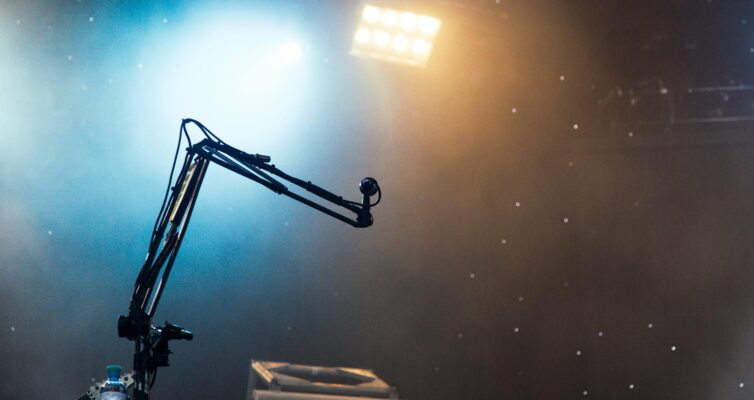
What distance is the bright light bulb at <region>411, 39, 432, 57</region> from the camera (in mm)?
5016

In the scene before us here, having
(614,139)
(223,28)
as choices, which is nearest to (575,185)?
(614,139)

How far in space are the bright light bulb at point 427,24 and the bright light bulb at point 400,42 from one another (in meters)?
0.13

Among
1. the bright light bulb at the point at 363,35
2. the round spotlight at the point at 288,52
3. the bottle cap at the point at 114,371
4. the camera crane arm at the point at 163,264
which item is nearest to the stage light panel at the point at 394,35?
the bright light bulb at the point at 363,35

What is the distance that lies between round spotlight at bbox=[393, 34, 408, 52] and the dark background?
7.0 inches

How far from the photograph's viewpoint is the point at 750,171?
4.95 metres

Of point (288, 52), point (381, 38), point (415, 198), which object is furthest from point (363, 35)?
point (415, 198)

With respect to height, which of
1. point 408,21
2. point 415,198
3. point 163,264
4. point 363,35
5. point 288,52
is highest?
point 408,21

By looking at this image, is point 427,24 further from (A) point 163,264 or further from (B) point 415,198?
(A) point 163,264

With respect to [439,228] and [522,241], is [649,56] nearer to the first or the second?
[522,241]

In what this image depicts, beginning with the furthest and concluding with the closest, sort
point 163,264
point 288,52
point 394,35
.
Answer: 1. point 394,35
2. point 288,52
3. point 163,264

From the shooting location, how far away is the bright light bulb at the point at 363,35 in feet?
16.1

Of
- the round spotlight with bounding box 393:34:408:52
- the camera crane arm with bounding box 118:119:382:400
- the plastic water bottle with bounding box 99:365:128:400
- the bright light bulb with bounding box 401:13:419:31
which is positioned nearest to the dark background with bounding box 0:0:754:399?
the bright light bulb with bounding box 401:13:419:31

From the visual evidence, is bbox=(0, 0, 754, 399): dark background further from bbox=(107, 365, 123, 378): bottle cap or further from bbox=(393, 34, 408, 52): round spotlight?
bbox=(107, 365, 123, 378): bottle cap

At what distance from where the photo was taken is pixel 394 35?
16.4ft
